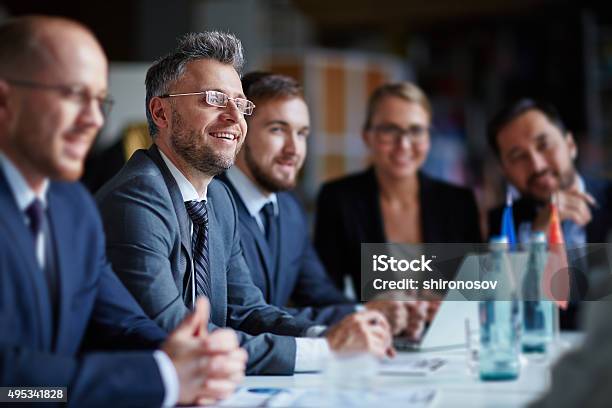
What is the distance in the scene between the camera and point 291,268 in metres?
2.35

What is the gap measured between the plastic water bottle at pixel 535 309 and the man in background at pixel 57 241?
0.97 m

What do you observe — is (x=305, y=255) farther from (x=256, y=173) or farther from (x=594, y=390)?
(x=594, y=390)

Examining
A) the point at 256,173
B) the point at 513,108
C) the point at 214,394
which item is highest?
the point at 513,108

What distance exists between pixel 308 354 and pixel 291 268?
68 cm

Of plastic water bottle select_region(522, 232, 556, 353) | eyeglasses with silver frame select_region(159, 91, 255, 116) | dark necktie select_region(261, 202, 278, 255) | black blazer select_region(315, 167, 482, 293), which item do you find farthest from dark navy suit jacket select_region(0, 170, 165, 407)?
black blazer select_region(315, 167, 482, 293)

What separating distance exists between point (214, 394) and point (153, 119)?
0.59m

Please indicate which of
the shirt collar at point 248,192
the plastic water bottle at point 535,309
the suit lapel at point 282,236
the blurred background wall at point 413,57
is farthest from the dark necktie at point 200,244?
the blurred background wall at point 413,57

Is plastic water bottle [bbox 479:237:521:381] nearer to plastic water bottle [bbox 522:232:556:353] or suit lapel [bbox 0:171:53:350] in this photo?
plastic water bottle [bbox 522:232:556:353]

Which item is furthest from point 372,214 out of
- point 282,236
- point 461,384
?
point 461,384

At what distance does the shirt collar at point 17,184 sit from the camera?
1130 millimetres

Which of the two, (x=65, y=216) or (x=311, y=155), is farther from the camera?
(x=311, y=155)

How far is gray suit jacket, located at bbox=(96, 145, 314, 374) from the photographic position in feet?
4.83

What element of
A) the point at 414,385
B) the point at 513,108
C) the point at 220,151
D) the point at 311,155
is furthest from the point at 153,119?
the point at 311,155

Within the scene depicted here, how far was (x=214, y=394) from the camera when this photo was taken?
128 cm
